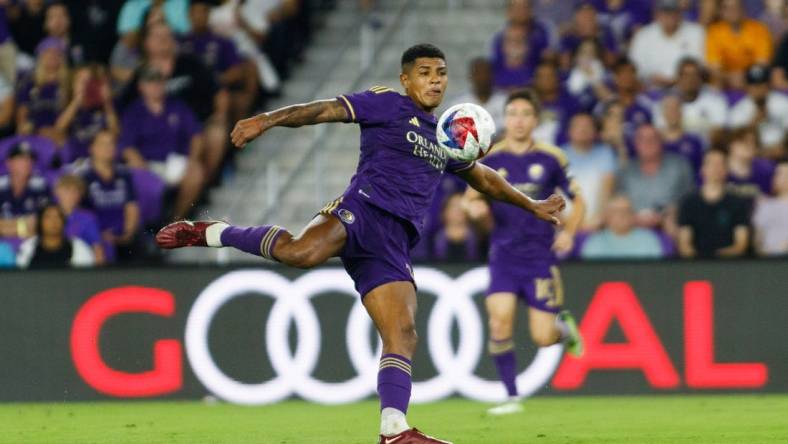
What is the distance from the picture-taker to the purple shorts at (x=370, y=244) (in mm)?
8312

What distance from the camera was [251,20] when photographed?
16656 mm

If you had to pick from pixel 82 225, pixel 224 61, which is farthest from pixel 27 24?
pixel 82 225

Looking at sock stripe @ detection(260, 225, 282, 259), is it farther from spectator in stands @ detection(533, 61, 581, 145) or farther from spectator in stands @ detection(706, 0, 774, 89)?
spectator in stands @ detection(706, 0, 774, 89)

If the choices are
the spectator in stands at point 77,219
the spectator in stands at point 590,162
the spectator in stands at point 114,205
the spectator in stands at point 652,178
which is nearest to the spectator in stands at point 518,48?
the spectator in stands at point 590,162

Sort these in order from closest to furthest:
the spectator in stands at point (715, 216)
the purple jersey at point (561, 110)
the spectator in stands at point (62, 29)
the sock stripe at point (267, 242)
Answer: the sock stripe at point (267, 242)
the spectator in stands at point (715, 216)
the purple jersey at point (561, 110)
the spectator in stands at point (62, 29)

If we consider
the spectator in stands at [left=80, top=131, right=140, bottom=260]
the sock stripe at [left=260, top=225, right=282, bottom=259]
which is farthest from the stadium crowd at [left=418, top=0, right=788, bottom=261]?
the sock stripe at [left=260, top=225, right=282, bottom=259]

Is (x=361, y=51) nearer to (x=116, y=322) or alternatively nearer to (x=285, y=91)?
(x=285, y=91)

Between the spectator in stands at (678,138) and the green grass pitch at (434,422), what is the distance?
248cm

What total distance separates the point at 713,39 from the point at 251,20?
16.3 feet

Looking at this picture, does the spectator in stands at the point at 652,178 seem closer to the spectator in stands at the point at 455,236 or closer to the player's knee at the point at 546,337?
the spectator in stands at the point at 455,236

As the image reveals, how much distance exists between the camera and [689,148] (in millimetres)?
14320

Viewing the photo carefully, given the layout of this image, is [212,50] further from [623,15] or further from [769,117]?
[769,117]

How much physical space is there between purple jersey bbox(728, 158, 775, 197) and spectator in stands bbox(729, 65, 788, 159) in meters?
0.40

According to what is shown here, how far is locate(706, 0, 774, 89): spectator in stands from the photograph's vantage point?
1523 cm
